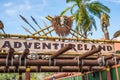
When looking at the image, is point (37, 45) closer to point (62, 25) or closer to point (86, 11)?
point (62, 25)

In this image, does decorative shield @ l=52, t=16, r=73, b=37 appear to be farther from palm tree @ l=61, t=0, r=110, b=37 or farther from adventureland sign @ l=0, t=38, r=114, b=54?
palm tree @ l=61, t=0, r=110, b=37

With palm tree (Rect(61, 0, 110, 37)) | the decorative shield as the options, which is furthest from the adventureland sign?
palm tree (Rect(61, 0, 110, 37))

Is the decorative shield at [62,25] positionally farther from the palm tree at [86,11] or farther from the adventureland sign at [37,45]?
the palm tree at [86,11]

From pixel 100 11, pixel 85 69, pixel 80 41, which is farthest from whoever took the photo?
pixel 100 11

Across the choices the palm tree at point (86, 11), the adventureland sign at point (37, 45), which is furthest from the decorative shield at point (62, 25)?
the palm tree at point (86, 11)

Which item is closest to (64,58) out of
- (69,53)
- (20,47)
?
(69,53)

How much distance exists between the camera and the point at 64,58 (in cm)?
1259

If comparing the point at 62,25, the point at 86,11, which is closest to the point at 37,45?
the point at 62,25

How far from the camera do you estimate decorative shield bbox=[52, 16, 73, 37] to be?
51.0 feet

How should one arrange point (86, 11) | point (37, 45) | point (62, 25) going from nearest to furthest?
point (37, 45) → point (62, 25) → point (86, 11)

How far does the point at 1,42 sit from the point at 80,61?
3.91 meters

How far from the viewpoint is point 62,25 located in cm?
1565

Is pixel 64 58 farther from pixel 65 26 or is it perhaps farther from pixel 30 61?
pixel 65 26

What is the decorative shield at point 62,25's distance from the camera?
612 inches
